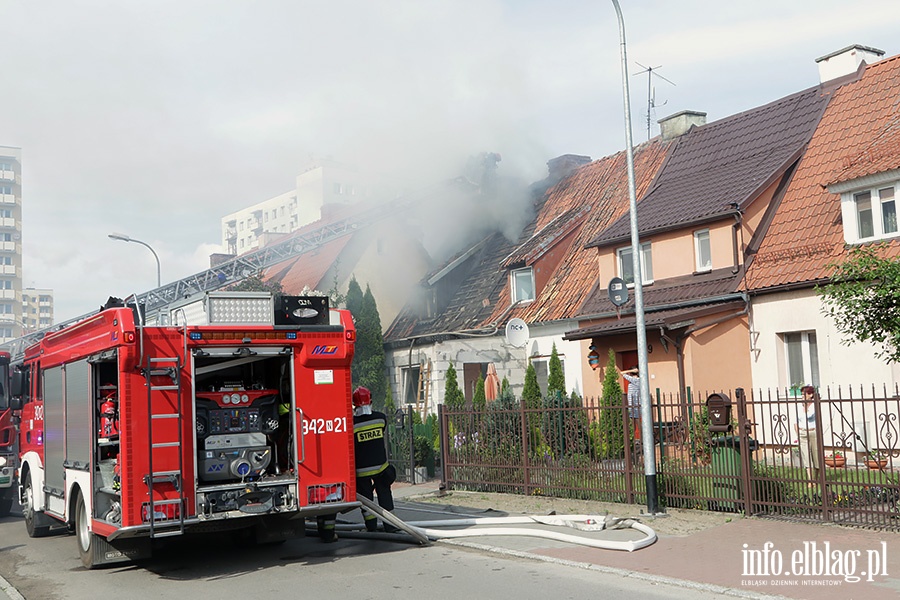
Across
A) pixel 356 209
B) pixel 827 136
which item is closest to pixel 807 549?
pixel 827 136

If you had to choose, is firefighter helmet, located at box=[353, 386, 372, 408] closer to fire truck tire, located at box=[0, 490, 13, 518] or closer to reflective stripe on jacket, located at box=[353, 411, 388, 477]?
reflective stripe on jacket, located at box=[353, 411, 388, 477]

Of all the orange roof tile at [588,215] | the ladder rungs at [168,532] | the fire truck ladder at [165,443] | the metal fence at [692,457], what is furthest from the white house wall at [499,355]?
the ladder rungs at [168,532]

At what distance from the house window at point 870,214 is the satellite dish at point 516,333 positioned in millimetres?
8137

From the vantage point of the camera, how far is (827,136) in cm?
1961

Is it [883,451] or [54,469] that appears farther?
[54,469]

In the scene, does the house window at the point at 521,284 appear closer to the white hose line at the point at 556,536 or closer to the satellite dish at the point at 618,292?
the satellite dish at the point at 618,292

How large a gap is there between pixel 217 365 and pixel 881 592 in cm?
709

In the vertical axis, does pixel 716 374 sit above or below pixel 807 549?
above

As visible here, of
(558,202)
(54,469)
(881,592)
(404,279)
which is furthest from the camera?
(404,279)

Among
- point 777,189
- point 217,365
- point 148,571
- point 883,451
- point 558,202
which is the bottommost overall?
point 148,571

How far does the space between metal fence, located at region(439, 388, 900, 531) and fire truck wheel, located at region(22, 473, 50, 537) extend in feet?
21.6

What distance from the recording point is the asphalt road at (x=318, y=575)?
27.5 ft

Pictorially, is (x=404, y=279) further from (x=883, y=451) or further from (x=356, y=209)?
(x=883, y=451)

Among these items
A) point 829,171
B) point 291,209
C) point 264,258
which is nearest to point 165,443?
point 829,171
